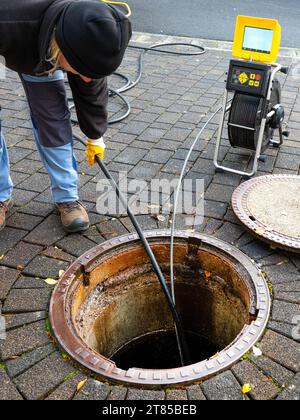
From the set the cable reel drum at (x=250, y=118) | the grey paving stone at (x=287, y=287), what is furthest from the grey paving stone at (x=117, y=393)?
the cable reel drum at (x=250, y=118)

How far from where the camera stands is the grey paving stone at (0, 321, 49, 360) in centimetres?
237

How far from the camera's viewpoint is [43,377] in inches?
87.7

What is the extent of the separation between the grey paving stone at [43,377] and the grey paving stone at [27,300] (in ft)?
1.29

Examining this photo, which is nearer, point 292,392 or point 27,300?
point 292,392

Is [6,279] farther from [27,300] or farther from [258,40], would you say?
[258,40]

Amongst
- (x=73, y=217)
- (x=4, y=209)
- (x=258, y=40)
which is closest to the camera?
(x=73, y=217)

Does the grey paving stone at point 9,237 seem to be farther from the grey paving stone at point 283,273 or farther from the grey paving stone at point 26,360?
the grey paving stone at point 283,273

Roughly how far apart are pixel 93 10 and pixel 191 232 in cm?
165

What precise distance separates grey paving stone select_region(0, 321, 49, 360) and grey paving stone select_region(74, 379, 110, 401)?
376 millimetres

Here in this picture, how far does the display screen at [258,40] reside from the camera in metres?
3.77

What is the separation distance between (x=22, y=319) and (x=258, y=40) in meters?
2.96

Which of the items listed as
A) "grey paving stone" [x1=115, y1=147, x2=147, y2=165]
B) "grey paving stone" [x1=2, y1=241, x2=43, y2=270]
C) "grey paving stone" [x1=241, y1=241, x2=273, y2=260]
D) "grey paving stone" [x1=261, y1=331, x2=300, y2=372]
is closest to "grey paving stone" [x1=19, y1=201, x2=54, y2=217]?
"grey paving stone" [x1=2, y1=241, x2=43, y2=270]

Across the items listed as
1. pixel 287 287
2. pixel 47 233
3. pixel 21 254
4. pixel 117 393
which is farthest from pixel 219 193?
pixel 117 393

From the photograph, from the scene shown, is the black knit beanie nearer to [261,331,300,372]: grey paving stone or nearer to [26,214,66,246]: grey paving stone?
[26,214,66,246]: grey paving stone
